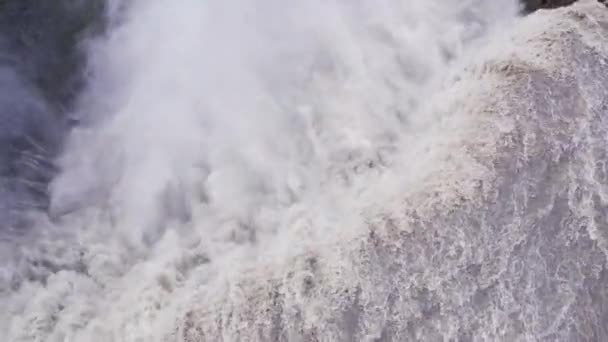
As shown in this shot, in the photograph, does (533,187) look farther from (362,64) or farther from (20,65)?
(20,65)

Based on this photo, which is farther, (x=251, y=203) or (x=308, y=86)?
(x=308, y=86)

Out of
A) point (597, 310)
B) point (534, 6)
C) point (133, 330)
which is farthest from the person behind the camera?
point (534, 6)

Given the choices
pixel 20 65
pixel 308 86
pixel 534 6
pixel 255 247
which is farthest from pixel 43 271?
pixel 534 6

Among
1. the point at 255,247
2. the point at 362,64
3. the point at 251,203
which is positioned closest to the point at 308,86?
the point at 362,64

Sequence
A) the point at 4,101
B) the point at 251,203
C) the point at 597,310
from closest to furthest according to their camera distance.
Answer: the point at 597,310 < the point at 251,203 < the point at 4,101

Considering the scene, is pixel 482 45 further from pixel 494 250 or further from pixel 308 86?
pixel 494 250

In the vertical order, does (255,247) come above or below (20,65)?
Result: below

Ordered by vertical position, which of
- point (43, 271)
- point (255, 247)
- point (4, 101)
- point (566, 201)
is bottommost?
point (566, 201)
